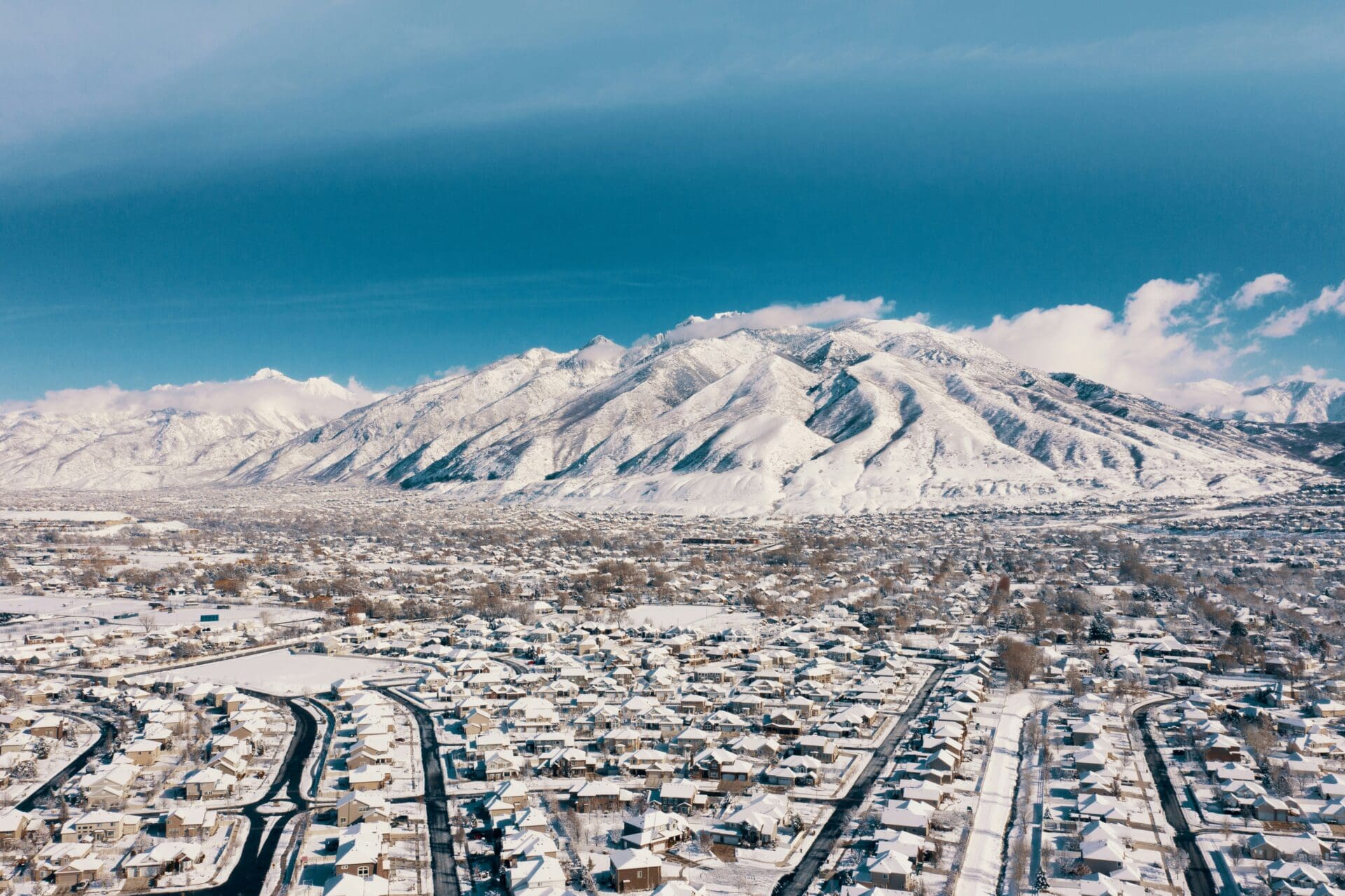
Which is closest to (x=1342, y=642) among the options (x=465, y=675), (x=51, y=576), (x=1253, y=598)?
(x=1253, y=598)

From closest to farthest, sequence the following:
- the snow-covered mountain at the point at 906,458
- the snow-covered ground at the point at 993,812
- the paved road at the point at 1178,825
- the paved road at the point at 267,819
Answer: the paved road at the point at 267,819
the paved road at the point at 1178,825
the snow-covered ground at the point at 993,812
the snow-covered mountain at the point at 906,458

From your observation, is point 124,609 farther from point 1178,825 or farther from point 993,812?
point 1178,825

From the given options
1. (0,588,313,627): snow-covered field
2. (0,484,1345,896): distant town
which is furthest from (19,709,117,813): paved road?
(0,588,313,627): snow-covered field

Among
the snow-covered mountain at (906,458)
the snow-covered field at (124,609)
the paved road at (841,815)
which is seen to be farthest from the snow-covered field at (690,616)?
the snow-covered mountain at (906,458)

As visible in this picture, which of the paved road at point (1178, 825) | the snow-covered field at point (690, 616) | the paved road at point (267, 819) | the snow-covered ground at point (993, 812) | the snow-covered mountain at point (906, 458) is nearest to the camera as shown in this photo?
the paved road at point (267, 819)

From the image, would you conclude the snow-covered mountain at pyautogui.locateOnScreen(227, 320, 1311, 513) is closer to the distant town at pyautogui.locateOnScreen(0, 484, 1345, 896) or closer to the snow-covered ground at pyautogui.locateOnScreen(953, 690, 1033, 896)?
the distant town at pyautogui.locateOnScreen(0, 484, 1345, 896)

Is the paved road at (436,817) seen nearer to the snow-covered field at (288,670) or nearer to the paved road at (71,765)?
the snow-covered field at (288,670)
